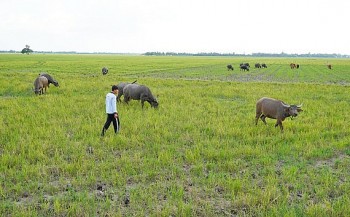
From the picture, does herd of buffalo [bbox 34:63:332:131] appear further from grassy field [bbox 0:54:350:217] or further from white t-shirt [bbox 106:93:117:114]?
white t-shirt [bbox 106:93:117:114]

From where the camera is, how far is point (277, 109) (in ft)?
36.1

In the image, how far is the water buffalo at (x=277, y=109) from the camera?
1046 centimetres

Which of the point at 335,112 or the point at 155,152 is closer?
the point at 155,152

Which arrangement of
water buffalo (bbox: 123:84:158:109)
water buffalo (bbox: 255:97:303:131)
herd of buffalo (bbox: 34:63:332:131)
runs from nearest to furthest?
water buffalo (bbox: 255:97:303:131)
herd of buffalo (bbox: 34:63:332:131)
water buffalo (bbox: 123:84:158:109)

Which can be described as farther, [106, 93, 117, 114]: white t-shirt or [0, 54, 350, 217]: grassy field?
[106, 93, 117, 114]: white t-shirt

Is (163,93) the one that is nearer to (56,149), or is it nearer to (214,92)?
(214,92)

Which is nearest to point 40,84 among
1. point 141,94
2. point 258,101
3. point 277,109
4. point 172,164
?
point 141,94

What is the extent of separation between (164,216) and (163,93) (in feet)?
49.8

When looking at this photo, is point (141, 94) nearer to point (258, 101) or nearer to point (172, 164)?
point (258, 101)

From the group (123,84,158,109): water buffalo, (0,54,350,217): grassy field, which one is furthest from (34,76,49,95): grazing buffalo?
(123,84,158,109): water buffalo

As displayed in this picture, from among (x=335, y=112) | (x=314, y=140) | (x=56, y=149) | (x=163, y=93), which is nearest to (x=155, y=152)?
(x=56, y=149)

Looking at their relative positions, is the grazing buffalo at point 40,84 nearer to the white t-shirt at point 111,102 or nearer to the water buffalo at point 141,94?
the water buffalo at point 141,94

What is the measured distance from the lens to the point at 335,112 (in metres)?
14.3

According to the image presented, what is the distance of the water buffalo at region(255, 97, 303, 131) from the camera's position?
34.3 ft
